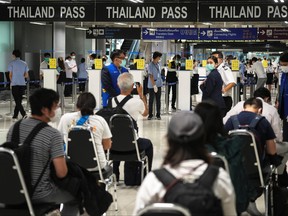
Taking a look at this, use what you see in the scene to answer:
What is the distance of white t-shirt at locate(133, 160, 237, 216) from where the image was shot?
3006mm

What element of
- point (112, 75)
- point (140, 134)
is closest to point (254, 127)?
point (112, 75)

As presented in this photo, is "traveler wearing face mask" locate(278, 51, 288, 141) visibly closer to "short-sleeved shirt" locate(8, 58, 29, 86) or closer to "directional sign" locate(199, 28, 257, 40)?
"short-sleeved shirt" locate(8, 58, 29, 86)

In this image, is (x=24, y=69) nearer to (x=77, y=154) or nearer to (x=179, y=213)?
(x=77, y=154)

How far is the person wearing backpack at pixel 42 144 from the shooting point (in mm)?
4574

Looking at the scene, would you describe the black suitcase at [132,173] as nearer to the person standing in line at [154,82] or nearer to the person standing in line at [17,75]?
the person standing in line at [17,75]

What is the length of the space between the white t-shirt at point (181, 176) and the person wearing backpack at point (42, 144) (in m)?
1.62

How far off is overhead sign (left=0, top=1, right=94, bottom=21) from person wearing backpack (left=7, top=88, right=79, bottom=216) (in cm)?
976

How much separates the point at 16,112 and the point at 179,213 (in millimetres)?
12989

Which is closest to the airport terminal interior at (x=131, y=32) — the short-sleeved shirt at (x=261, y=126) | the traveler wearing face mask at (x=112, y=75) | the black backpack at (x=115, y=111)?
the black backpack at (x=115, y=111)

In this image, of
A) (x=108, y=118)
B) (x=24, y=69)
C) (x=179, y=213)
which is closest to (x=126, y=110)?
(x=108, y=118)

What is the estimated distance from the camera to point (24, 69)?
602 inches

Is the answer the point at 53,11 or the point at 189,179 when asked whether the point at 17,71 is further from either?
the point at 189,179

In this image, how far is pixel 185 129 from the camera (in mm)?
3006

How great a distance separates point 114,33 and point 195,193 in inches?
930
